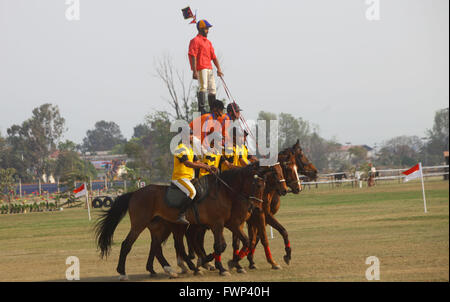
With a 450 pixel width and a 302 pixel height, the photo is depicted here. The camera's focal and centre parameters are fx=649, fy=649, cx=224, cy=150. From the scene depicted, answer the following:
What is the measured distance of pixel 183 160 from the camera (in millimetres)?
12117

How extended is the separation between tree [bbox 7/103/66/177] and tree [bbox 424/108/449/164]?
61.6 meters

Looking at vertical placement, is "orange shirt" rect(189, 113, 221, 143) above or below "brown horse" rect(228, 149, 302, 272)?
above

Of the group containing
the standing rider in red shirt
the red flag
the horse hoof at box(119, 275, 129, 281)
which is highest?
the standing rider in red shirt

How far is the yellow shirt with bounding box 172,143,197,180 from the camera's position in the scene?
1215cm

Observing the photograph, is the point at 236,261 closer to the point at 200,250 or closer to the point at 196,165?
the point at 200,250

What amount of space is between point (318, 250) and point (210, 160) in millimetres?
3809

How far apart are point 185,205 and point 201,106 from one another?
2.53 metres

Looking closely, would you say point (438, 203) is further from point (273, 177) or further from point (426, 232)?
point (273, 177)

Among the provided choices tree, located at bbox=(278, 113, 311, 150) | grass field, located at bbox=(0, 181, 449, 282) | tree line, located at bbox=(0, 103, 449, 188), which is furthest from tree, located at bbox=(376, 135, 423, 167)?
grass field, located at bbox=(0, 181, 449, 282)

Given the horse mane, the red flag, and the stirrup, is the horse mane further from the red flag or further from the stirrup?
the red flag

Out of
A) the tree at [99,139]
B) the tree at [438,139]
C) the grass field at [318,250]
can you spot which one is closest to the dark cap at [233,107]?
the grass field at [318,250]

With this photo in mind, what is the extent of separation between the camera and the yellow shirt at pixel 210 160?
12.9 m

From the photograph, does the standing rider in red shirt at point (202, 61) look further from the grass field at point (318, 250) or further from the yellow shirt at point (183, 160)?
the grass field at point (318, 250)
